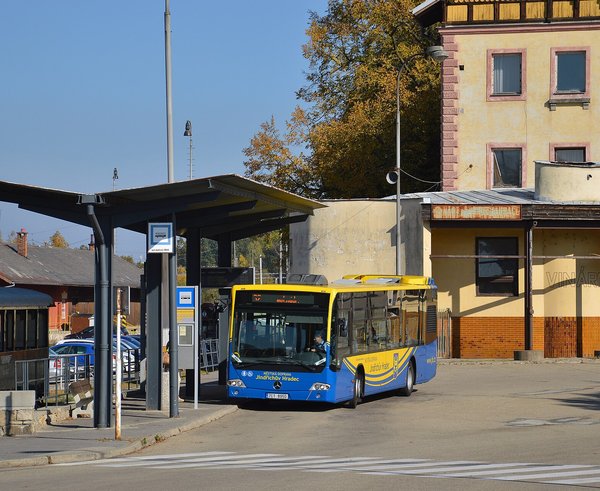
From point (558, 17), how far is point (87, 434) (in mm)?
32168

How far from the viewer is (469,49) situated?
4716 cm

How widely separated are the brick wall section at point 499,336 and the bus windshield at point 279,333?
20.2 meters

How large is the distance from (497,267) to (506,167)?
4901mm

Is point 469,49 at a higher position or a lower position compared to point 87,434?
higher

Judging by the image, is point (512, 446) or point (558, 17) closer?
point (512, 446)

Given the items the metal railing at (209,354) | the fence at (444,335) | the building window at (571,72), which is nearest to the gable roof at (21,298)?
the metal railing at (209,354)

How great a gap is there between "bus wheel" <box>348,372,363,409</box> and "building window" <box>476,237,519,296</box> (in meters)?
18.7

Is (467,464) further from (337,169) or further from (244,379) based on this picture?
(337,169)

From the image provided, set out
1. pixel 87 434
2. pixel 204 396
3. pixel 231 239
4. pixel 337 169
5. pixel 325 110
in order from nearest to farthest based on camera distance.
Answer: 1. pixel 87 434
2. pixel 204 396
3. pixel 231 239
4. pixel 337 169
5. pixel 325 110

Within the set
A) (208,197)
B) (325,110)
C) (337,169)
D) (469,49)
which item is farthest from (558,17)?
(208,197)

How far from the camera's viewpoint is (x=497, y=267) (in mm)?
44594

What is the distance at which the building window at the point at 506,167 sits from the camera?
1863 inches

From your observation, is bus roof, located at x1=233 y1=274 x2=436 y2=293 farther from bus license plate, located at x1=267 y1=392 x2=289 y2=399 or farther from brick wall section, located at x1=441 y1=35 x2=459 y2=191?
brick wall section, located at x1=441 y1=35 x2=459 y2=191

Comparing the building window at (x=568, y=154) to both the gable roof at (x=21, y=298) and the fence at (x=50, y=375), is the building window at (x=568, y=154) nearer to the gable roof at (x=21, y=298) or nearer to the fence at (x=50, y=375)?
the gable roof at (x=21, y=298)
